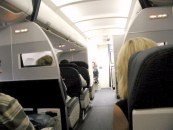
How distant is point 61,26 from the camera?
4.87 meters

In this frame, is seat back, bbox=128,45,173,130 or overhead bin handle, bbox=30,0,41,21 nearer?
seat back, bbox=128,45,173,130

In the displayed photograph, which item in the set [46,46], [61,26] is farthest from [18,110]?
[61,26]

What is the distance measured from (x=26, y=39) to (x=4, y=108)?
199 centimetres

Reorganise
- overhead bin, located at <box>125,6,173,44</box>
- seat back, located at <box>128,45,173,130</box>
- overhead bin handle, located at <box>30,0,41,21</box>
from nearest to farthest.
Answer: seat back, located at <box>128,45,173,130</box> < overhead bin handle, located at <box>30,0,41,21</box> < overhead bin, located at <box>125,6,173,44</box>

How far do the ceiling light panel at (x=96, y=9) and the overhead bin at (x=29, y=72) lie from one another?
1.67 meters

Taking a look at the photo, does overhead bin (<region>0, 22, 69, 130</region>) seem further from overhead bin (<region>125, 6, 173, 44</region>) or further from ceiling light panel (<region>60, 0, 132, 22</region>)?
ceiling light panel (<region>60, 0, 132, 22</region>)

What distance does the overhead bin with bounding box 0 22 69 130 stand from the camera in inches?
128

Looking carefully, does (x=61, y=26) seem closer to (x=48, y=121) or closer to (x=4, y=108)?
(x=48, y=121)

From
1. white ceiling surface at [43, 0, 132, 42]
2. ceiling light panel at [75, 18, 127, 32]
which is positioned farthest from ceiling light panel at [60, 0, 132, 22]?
ceiling light panel at [75, 18, 127, 32]

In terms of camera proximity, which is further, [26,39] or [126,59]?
[26,39]

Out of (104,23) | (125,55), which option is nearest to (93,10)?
(104,23)

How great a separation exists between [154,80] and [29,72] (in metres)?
2.50

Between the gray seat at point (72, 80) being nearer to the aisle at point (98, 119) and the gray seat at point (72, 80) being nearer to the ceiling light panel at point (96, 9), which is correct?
the aisle at point (98, 119)

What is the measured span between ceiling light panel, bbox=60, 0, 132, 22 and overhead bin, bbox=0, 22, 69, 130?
65.8 inches
